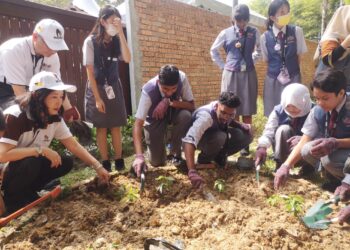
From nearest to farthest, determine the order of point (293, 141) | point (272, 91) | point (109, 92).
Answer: point (293, 141), point (109, 92), point (272, 91)

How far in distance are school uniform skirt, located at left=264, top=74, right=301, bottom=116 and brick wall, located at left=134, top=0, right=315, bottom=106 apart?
9.92 feet

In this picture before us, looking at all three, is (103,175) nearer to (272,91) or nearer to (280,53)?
(272,91)

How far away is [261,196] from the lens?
2990mm

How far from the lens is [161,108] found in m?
3.44

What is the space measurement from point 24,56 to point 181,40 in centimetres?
528

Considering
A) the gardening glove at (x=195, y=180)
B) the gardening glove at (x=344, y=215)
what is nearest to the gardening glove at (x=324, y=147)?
the gardening glove at (x=344, y=215)

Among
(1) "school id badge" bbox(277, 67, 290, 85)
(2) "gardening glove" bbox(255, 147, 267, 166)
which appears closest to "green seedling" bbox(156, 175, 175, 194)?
(2) "gardening glove" bbox(255, 147, 267, 166)

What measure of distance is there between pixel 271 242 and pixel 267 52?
2850 mm

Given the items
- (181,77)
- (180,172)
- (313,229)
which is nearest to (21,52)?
(181,77)

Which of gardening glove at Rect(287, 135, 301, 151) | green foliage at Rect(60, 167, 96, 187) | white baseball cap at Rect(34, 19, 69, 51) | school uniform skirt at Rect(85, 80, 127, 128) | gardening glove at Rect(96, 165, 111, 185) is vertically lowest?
green foliage at Rect(60, 167, 96, 187)

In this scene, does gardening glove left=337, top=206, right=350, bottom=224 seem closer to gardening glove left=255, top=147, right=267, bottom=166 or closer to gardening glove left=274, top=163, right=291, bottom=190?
gardening glove left=274, top=163, right=291, bottom=190

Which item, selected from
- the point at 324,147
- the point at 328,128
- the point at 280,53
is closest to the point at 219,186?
the point at 324,147

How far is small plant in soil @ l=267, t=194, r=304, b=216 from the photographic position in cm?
251

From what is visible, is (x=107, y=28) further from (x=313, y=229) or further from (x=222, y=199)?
(x=313, y=229)
